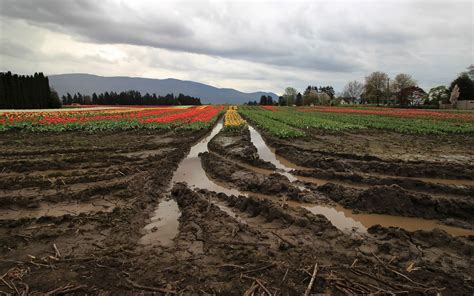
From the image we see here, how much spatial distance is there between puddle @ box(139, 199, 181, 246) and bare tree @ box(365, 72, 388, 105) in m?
83.1

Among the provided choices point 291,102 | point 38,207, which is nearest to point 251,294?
point 38,207

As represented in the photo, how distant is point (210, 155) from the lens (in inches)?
513

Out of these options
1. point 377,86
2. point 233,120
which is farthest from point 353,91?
point 233,120

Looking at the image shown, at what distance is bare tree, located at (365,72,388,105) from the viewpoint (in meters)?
80.5

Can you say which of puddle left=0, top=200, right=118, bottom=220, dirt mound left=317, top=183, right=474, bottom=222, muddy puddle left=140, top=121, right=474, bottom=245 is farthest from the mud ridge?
puddle left=0, top=200, right=118, bottom=220

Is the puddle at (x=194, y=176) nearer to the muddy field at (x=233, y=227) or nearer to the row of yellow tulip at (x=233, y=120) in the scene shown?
the muddy field at (x=233, y=227)

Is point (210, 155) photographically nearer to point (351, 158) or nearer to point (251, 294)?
point (351, 158)

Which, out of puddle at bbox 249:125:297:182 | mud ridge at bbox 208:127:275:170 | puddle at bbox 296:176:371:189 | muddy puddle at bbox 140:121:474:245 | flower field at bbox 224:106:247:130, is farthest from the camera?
flower field at bbox 224:106:247:130

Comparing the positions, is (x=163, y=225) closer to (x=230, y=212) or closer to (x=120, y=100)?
(x=230, y=212)

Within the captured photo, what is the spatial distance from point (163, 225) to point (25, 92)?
58.6 meters

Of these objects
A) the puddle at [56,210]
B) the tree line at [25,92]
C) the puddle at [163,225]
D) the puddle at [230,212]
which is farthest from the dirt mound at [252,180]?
the tree line at [25,92]

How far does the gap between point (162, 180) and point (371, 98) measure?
87894 millimetres

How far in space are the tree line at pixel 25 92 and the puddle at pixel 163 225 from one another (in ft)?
182

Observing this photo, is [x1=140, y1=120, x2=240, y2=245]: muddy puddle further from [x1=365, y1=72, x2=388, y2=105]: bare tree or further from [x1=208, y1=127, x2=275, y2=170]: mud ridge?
[x1=365, y1=72, x2=388, y2=105]: bare tree
